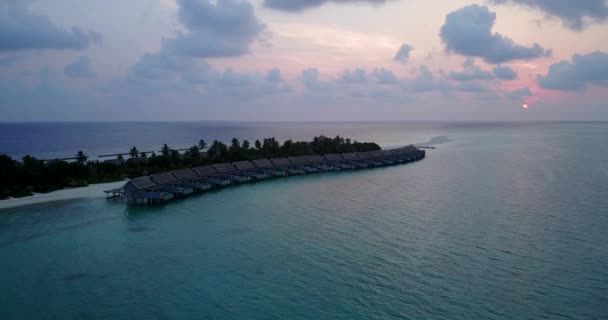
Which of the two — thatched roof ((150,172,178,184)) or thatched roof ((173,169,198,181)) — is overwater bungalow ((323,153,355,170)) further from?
thatched roof ((150,172,178,184))

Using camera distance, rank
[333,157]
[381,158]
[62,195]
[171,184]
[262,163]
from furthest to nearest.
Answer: [381,158] < [333,157] < [262,163] < [171,184] < [62,195]

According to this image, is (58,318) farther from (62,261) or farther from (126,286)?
(62,261)

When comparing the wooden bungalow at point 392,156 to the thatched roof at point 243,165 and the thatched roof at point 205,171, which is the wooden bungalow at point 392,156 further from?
the thatched roof at point 205,171

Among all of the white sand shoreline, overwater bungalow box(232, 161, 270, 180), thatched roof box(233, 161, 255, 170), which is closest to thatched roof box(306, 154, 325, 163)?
overwater bungalow box(232, 161, 270, 180)

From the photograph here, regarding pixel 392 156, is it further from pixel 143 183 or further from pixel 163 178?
pixel 143 183

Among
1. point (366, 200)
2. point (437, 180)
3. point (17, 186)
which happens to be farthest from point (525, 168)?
point (17, 186)

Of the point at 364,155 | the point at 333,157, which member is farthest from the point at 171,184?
the point at 364,155
